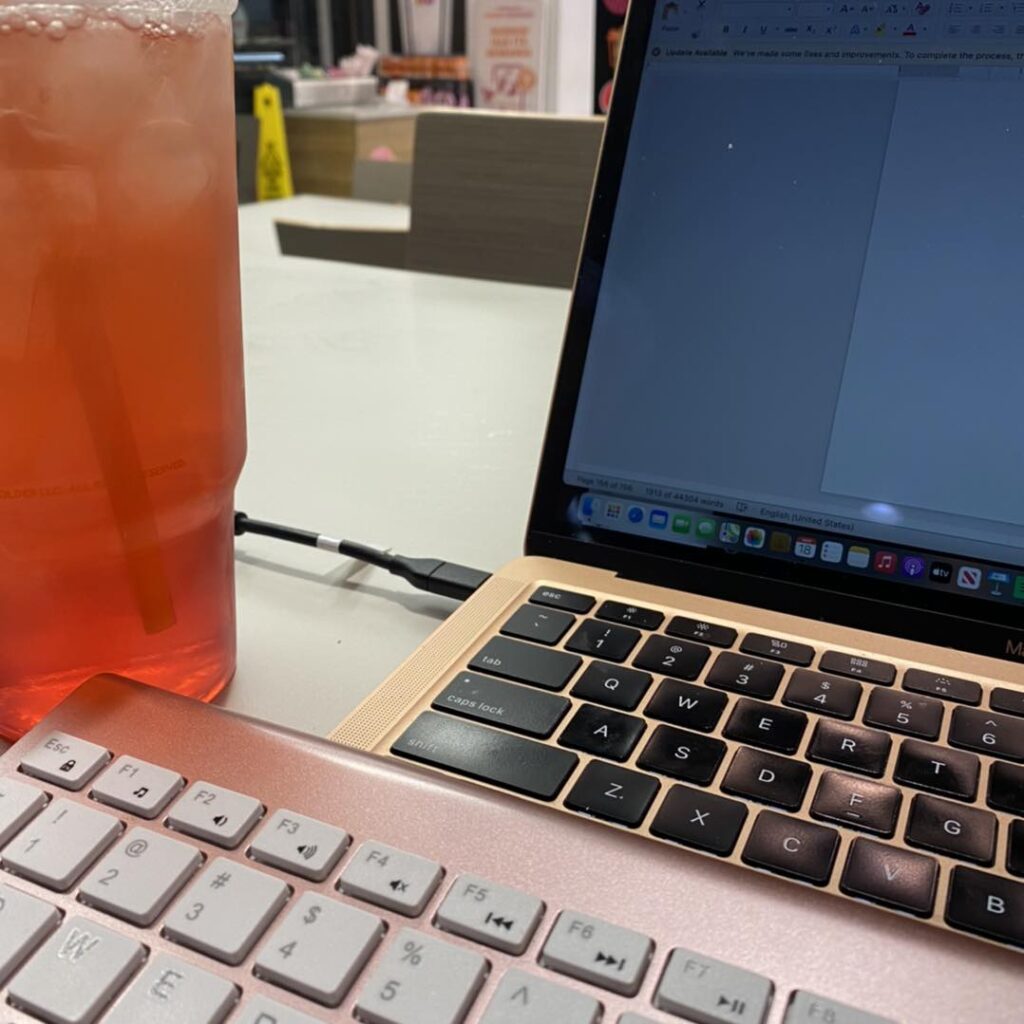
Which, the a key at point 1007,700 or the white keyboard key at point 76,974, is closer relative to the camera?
the white keyboard key at point 76,974

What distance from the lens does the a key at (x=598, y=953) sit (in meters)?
0.20

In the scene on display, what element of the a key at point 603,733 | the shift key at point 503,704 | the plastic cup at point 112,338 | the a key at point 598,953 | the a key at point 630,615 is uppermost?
the plastic cup at point 112,338

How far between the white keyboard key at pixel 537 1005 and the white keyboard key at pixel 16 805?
0.12 meters

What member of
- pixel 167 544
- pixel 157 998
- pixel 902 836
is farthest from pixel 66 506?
pixel 902 836

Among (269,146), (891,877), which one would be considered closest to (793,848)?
(891,877)

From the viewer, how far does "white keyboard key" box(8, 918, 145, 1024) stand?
7.9 inches

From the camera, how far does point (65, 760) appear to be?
10.4 inches

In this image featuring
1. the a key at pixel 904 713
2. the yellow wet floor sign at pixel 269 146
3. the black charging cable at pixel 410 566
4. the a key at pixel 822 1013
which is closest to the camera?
the a key at pixel 822 1013

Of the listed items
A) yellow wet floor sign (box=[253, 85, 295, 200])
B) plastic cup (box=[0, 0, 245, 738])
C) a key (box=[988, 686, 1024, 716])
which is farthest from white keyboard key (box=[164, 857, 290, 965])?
yellow wet floor sign (box=[253, 85, 295, 200])

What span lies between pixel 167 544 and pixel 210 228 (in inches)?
3.7

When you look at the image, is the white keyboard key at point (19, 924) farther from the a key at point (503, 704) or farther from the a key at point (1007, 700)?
the a key at point (1007, 700)

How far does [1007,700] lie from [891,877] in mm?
92

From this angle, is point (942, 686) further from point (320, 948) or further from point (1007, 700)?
point (320, 948)

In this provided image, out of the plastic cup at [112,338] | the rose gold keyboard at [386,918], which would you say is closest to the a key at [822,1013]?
the rose gold keyboard at [386,918]
